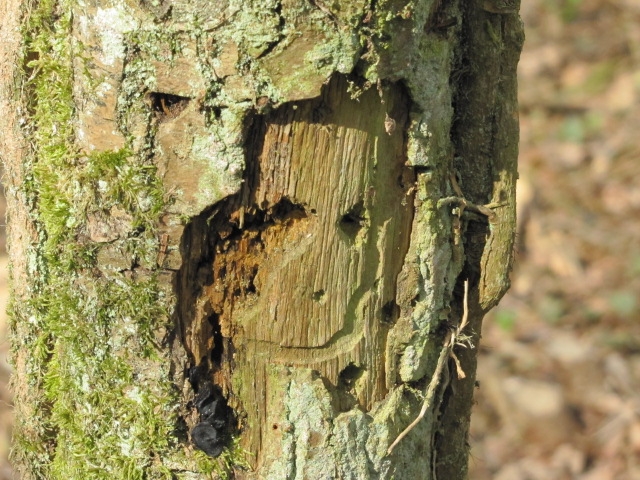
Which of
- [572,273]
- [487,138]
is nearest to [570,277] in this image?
[572,273]

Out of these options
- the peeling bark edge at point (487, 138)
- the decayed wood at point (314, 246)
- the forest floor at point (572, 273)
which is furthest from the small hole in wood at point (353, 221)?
the forest floor at point (572, 273)

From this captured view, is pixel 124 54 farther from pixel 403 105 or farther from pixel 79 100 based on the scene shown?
pixel 403 105

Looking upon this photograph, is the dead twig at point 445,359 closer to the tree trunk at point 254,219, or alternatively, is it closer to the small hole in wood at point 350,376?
the tree trunk at point 254,219

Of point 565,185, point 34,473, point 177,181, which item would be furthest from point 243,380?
point 565,185

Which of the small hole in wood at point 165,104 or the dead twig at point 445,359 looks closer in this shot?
the small hole in wood at point 165,104

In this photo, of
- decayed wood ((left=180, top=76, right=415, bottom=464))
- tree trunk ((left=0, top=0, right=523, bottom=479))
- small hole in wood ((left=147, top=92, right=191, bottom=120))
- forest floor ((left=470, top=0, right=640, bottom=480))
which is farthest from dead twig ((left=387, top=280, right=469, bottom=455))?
forest floor ((left=470, top=0, right=640, bottom=480))

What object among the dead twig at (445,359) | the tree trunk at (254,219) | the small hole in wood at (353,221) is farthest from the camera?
the dead twig at (445,359)

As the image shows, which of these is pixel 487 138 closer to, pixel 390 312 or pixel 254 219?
pixel 390 312
